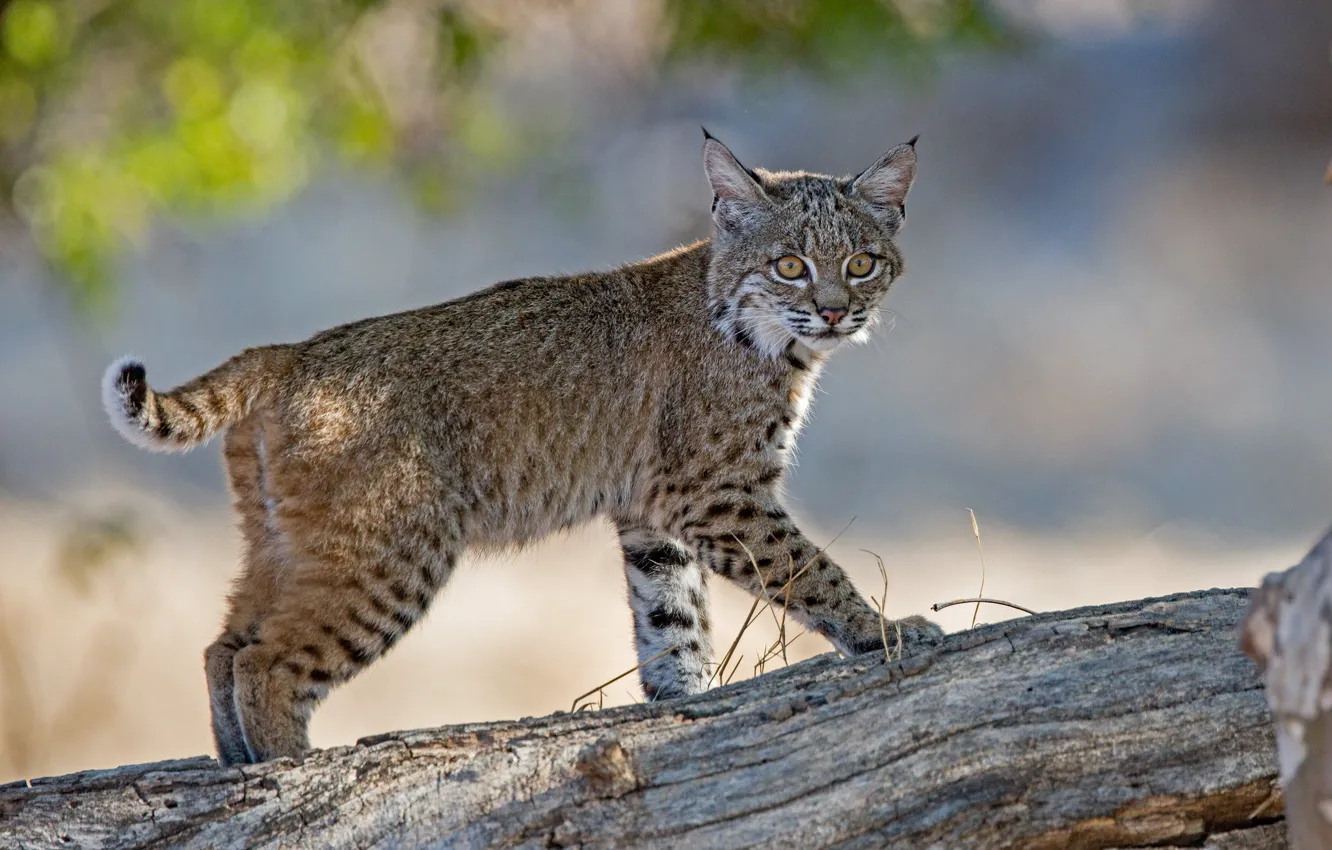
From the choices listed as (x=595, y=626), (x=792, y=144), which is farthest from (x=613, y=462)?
(x=792, y=144)

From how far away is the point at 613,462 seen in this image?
5.61 metres

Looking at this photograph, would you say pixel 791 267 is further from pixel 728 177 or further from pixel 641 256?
pixel 641 256

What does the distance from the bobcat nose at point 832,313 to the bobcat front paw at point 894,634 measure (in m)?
1.14

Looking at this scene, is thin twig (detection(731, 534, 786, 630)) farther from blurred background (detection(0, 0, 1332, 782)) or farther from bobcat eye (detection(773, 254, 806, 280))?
blurred background (detection(0, 0, 1332, 782))

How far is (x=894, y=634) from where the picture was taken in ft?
16.2

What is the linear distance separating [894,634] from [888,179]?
2.00 m

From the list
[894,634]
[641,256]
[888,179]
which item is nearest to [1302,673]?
[894,634]

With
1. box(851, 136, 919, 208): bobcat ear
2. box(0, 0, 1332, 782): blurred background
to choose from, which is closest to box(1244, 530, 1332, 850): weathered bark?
box(851, 136, 919, 208): bobcat ear

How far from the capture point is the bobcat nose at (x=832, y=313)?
5.57 meters

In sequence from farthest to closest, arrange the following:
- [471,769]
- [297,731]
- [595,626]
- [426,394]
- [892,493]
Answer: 1. [892,493]
2. [595,626]
3. [426,394]
4. [297,731]
5. [471,769]

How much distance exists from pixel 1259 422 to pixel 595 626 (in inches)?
243

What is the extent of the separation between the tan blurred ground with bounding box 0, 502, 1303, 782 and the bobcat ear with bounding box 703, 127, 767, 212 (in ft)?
12.3

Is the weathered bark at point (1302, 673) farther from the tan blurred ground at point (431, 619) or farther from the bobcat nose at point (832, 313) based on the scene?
the tan blurred ground at point (431, 619)

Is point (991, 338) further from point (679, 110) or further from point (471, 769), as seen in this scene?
point (471, 769)
